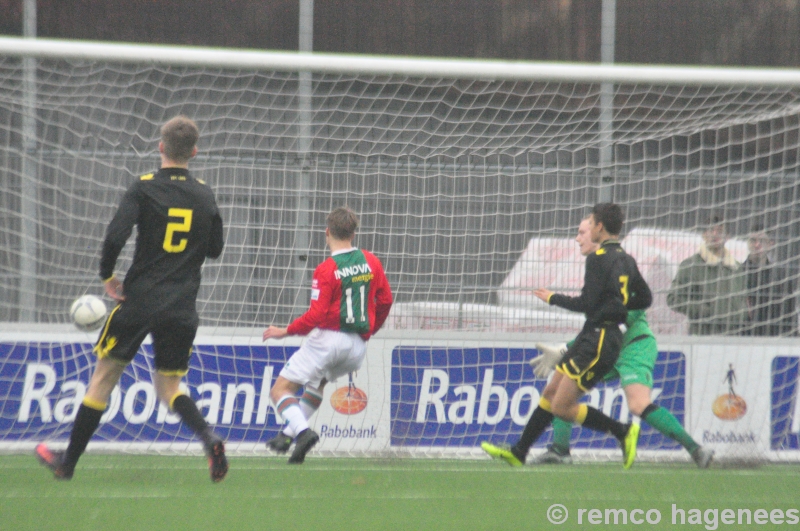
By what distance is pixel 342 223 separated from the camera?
235 inches

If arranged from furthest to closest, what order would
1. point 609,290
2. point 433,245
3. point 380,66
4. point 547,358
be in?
point 433,245
point 547,358
point 380,66
point 609,290

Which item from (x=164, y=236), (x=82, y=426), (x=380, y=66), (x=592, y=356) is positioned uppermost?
(x=380, y=66)

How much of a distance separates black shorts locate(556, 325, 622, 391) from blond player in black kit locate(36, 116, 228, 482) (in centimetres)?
227

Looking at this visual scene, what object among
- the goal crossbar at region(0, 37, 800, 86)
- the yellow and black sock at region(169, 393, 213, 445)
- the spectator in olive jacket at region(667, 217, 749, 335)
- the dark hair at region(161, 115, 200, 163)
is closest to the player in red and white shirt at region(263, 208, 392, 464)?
the goal crossbar at region(0, 37, 800, 86)

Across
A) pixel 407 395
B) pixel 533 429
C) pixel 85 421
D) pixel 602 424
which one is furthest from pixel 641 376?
pixel 85 421

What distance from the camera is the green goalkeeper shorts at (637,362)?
19.5ft

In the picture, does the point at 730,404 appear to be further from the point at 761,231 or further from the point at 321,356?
the point at 321,356

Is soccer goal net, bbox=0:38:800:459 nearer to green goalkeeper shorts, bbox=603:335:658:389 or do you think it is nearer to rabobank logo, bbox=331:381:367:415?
rabobank logo, bbox=331:381:367:415

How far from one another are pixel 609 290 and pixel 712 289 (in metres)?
1.88

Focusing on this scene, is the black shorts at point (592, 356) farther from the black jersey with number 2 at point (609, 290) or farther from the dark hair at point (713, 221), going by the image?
the dark hair at point (713, 221)

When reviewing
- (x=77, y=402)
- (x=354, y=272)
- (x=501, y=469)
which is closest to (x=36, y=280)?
(x=77, y=402)

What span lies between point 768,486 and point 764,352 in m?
2.44

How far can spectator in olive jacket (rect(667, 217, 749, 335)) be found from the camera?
716 cm

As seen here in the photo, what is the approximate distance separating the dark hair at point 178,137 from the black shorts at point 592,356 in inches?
102
